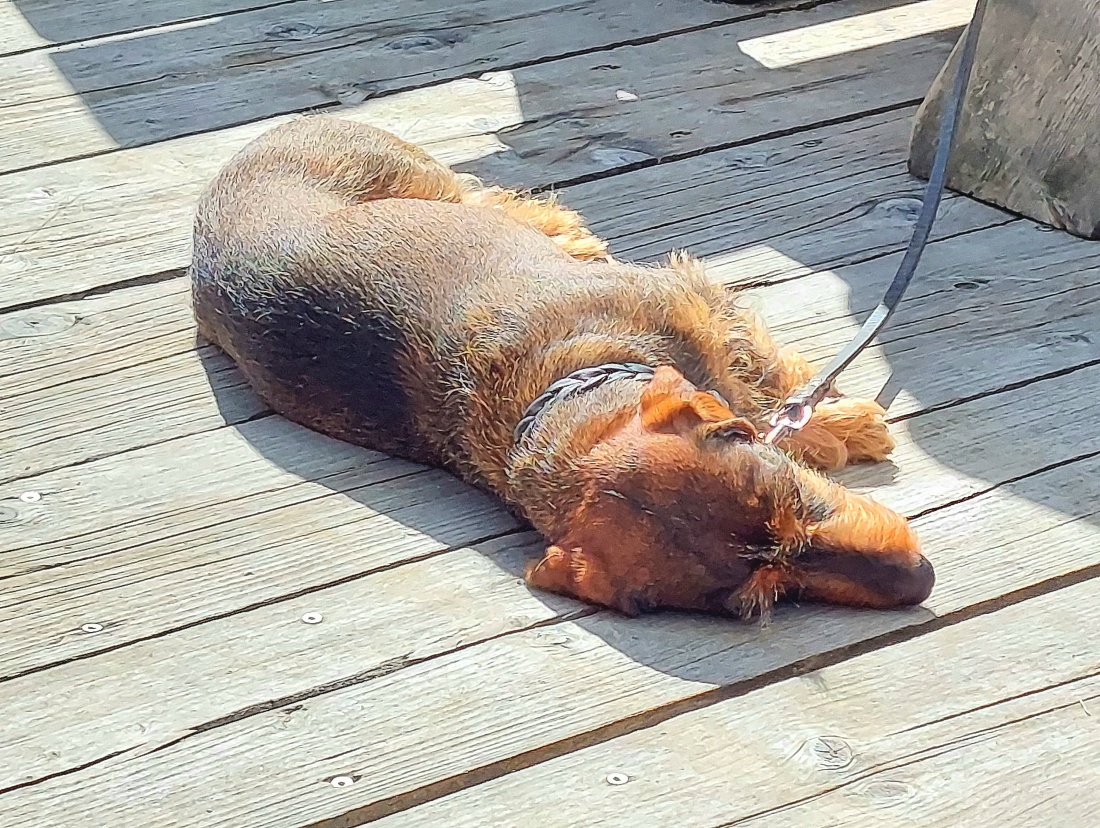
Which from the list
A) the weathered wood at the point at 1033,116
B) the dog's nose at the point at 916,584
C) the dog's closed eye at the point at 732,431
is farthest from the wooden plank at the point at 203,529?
the weathered wood at the point at 1033,116

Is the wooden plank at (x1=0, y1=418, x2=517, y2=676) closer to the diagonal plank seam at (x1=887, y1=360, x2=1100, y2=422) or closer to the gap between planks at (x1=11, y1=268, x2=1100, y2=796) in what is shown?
the gap between planks at (x1=11, y1=268, x2=1100, y2=796)

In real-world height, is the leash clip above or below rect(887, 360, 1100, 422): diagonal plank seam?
above

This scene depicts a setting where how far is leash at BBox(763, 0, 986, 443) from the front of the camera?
9.34 feet

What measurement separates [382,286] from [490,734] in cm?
105

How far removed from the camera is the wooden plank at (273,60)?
4527mm

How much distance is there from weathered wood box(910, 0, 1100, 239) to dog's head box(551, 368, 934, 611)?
Answer: 1.58 meters

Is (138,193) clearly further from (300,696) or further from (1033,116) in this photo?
(1033,116)

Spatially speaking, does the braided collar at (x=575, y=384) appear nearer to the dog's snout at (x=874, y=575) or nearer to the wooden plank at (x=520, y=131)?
the dog's snout at (x=874, y=575)

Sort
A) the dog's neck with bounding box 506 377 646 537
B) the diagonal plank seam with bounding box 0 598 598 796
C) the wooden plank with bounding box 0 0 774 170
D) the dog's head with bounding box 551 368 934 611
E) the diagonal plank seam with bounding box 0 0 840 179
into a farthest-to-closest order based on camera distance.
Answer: the wooden plank with bounding box 0 0 774 170
the diagonal plank seam with bounding box 0 0 840 179
the dog's neck with bounding box 506 377 646 537
the dog's head with bounding box 551 368 934 611
the diagonal plank seam with bounding box 0 598 598 796

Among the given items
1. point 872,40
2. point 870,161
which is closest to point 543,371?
point 870,161

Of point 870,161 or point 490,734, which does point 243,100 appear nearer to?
point 870,161

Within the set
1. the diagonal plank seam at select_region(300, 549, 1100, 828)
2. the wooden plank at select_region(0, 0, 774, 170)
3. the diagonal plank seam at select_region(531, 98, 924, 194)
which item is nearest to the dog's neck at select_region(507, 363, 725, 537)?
the diagonal plank seam at select_region(300, 549, 1100, 828)

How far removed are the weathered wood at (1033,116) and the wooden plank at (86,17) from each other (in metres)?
2.64

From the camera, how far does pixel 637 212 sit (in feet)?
12.9
